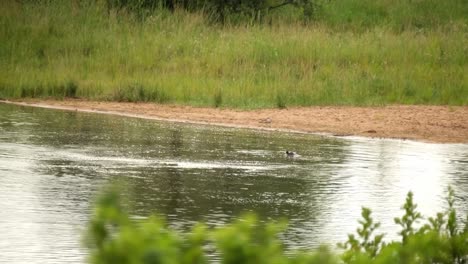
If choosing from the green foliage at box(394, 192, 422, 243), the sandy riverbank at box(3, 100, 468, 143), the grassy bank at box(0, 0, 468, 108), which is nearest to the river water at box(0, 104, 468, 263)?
the sandy riverbank at box(3, 100, 468, 143)

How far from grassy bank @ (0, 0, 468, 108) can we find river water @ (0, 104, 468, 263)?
A: 11.3ft

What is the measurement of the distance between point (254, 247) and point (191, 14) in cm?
2435

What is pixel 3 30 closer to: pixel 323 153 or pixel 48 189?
pixel 323 153

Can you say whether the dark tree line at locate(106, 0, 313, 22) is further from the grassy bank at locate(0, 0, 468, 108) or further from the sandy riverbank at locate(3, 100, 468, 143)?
the sandy riverbank at locate(3, 100, 468, 143)

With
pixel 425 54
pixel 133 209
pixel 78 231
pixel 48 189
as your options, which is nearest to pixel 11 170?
pixel 48 189

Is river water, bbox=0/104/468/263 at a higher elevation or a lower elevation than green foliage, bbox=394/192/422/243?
lower

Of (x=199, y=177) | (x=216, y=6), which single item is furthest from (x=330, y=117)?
(x=216, y=6)

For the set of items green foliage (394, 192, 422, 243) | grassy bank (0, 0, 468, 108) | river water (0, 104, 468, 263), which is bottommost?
river water (0, 104, 468, 263)

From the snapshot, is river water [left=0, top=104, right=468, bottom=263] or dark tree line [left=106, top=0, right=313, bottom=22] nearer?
river water [left=0, top=104, right=468, bottom=263]

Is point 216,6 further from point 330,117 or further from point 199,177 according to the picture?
point 199,177

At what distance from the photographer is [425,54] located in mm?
25312

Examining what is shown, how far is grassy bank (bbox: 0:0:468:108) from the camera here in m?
21.2

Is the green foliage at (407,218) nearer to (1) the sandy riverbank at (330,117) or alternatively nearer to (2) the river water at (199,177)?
(2) the river water at (199,177)

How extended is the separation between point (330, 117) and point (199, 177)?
7.34 meters
